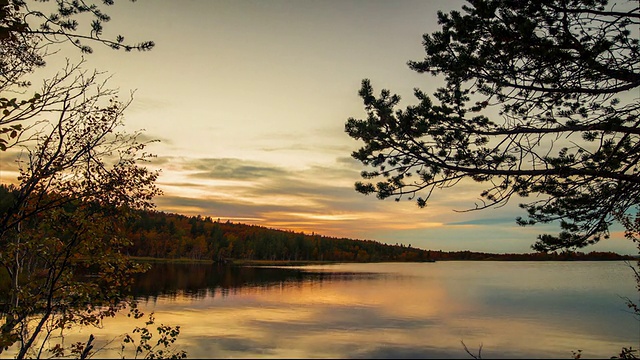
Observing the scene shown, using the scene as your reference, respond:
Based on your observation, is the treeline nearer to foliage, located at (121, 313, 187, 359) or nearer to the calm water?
the calm water

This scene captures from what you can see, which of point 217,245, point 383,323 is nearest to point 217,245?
point 217,245

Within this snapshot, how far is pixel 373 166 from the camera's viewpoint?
26.6ft

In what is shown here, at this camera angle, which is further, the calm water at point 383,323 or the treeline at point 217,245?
the treeline at point 217,245

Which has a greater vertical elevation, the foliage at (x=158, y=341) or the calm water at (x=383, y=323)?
the foliage at (x=158, y=341)

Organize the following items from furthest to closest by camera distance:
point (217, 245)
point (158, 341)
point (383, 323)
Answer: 1. point (217, 245)
2. point (383, 323)
3. point (158, 341)

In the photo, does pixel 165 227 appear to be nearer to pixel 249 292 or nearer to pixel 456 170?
pixel 249 292

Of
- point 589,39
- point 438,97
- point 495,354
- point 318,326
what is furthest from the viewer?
point 318,326

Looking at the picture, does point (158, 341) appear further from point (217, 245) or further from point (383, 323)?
point (217, 245)

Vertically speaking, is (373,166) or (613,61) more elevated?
(613,61)

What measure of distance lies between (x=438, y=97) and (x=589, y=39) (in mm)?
2600

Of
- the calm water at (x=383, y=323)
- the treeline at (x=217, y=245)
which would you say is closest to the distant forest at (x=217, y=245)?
the treeline at (x=217, y=245)

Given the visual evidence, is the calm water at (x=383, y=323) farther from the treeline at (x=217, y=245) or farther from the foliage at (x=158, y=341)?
the treeline at (x=217, y=245)

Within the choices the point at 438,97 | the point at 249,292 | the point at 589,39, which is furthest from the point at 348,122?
the point at 249,292

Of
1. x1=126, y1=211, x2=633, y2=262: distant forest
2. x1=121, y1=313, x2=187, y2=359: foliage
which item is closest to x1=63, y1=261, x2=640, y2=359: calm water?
x1=121, y1=313, x2=187, y2=359: foliage
